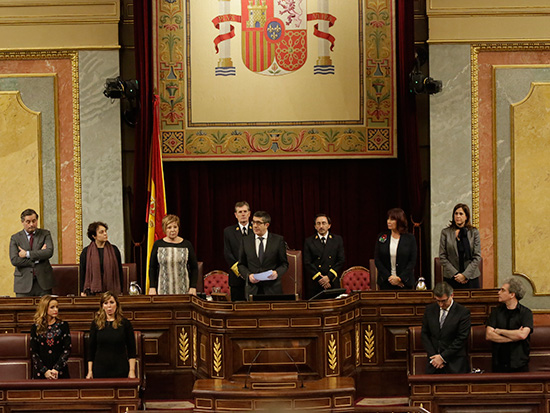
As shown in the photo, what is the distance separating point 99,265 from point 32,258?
0.67 m

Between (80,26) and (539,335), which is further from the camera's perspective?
(80,26)

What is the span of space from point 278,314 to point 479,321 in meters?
1.70

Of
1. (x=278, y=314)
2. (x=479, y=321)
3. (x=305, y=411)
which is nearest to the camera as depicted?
(x=305, y=411)

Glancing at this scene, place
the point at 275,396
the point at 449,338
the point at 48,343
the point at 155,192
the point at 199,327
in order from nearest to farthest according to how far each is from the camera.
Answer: the point at 275,396 → the point at 48,343 → the point at 449,338 → the point at 199,327 → the point at 155,192

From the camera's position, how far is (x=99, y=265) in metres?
7.28

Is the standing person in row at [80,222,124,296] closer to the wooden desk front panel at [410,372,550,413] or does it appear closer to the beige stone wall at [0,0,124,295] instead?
the beige stone wall at [0,0,124,295]

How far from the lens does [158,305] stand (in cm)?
710

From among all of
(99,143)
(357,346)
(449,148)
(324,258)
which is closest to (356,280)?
(324,258)

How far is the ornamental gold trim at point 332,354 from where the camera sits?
263 inches

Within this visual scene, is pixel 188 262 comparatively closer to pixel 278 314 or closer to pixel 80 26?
pixel 278 314

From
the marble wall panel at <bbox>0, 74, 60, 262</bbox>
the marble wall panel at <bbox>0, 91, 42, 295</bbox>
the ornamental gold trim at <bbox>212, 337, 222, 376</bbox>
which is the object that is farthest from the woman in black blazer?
the marble wall panel at <bbox>0, 91, 42, 295</bbox>

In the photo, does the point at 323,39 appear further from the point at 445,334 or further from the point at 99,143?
the point at 445,334

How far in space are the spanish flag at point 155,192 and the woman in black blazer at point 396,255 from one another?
243cm

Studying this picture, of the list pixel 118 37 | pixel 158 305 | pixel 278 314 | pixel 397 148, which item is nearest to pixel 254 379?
pixel 278 314
